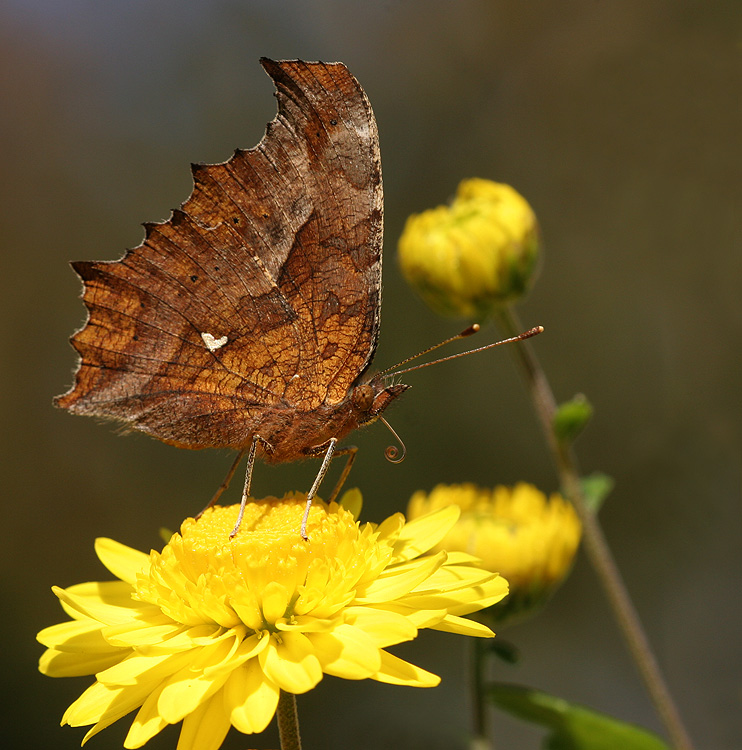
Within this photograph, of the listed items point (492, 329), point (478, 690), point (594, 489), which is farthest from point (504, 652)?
point (492, 329)

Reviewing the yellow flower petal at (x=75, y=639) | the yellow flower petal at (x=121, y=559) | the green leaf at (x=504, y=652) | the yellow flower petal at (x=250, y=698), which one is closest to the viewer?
the yellow flower petal at (x=250, y=698)

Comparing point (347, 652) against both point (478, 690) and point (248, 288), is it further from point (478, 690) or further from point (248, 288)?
point (248, 288)

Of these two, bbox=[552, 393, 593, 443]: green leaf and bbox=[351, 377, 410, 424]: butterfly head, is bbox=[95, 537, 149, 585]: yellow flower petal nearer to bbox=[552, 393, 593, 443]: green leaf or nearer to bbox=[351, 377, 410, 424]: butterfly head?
bbox=[351, 377, 410, 424]: butterfly head

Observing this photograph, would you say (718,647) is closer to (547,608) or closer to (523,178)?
(547,608)

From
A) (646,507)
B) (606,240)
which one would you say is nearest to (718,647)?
(646,507)

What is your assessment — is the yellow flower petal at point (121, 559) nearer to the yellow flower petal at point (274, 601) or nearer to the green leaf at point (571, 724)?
the yellow flower petal at point (274, 601)

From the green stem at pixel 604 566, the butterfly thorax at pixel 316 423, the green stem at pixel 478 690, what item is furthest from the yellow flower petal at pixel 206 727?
the green stem at pixel 604 566

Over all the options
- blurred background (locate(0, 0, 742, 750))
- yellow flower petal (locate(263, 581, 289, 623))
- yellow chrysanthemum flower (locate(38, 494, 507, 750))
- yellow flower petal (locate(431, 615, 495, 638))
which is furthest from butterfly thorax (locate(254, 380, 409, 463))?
blurred background (locate(0, 0, 742, 750))
